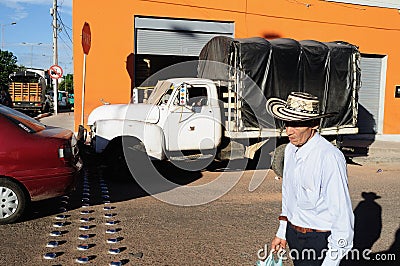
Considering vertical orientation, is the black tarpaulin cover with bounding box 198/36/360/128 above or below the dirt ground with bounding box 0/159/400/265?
above

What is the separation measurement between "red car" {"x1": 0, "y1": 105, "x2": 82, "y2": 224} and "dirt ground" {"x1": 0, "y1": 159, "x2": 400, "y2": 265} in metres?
0.34

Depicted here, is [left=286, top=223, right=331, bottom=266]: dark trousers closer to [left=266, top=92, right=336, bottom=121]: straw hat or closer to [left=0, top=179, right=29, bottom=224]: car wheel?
[left=266, top=92, right=336, bottom=121]: straw hat

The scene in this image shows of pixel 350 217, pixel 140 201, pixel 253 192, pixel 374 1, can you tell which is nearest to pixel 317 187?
pixel 350 217

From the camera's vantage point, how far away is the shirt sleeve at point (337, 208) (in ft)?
7.72

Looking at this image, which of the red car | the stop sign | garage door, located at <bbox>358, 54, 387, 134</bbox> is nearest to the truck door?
the red car

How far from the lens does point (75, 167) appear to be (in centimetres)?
600

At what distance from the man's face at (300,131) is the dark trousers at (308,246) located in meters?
0.57

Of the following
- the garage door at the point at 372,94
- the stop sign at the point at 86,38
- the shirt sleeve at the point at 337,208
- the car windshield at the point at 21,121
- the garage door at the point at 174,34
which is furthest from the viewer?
the garage door at the point at 372,94

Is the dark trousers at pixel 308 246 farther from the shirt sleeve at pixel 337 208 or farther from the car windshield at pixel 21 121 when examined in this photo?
the car windshield at pixel 21 121

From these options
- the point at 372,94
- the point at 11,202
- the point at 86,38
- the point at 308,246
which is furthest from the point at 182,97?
the point at 372,94

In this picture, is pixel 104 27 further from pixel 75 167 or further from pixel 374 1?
pixel 374 1

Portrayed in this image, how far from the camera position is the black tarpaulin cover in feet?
29.9

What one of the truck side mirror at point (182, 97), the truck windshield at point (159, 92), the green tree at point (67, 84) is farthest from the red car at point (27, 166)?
the green tree at point (67, 84)

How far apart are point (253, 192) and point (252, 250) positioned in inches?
117
